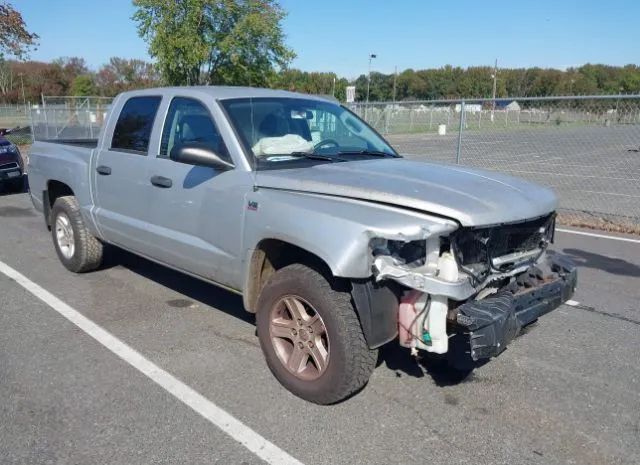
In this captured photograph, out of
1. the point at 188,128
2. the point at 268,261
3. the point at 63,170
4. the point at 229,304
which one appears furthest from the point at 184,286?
the point at 268,261

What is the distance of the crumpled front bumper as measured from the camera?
3004 millimetres

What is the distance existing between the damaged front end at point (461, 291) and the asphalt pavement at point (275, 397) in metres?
0.48

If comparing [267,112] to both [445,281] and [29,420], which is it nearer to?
[445,281]

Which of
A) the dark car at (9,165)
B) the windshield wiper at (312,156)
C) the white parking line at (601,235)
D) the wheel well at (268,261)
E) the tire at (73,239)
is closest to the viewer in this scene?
the wheel well at (268,261)

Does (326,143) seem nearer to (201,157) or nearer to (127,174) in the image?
(201,157)

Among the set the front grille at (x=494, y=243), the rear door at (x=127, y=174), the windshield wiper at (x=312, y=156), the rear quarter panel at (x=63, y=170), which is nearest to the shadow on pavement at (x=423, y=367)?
the front grille at (x=494, y=243)

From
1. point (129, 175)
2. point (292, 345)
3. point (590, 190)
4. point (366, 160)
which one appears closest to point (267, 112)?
point (366, 160)

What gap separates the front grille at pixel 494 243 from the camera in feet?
10.3

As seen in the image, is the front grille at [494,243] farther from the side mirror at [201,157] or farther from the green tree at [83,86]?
the green tree at [83,86]

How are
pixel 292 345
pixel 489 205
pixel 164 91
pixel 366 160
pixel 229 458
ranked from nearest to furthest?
pixel 229 458
pixel 489 205
pixel 292 345
pixel 366 160
pixel 164 91

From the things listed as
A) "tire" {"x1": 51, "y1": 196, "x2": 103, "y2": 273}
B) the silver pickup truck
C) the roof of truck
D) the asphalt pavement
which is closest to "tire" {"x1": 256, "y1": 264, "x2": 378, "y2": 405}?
the silver pickup truck

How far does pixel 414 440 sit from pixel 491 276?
992 millimetres

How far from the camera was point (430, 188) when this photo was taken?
3.35 m

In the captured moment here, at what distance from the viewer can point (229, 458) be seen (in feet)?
9.61
